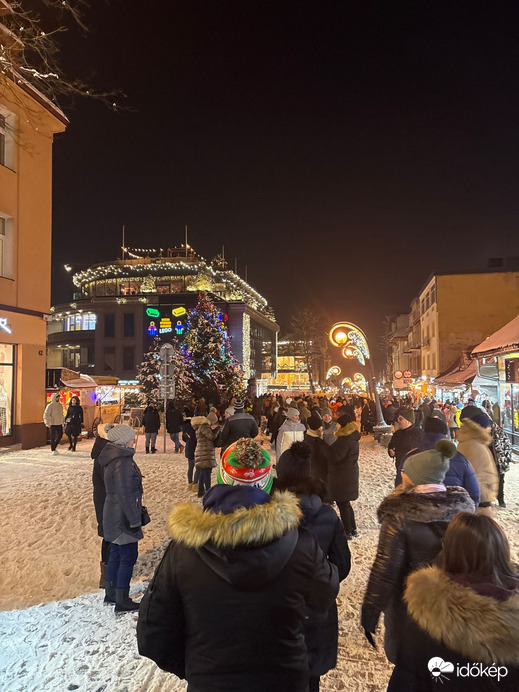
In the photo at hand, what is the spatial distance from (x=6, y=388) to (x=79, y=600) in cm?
1307

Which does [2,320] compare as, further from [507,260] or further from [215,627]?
[507,260]

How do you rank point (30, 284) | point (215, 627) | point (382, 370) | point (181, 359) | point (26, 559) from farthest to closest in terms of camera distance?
point (382, 370), point (181, 359), point (30, 284), point (26, 559), point (215, 627)

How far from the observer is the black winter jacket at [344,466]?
6707mm

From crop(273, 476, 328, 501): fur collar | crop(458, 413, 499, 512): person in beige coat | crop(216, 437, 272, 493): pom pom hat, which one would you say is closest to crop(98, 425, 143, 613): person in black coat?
crop(273, 476, 328, 501): fur collar

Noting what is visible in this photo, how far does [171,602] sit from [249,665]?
0.38 m

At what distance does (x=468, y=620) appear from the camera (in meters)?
1.72

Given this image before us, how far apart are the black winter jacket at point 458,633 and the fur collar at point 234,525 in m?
0.60

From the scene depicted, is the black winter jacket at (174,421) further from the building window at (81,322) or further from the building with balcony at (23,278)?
the building window at (81,322)

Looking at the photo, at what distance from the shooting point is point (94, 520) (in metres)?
7.72

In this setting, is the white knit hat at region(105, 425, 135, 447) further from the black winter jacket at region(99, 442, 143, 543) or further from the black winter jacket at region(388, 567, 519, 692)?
the black winter jacket at region(388, 567, 519, 692)

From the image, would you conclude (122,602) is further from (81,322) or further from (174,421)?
(81,322)

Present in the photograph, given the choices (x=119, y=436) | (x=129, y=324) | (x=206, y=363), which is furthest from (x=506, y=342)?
(x=129, y=324)

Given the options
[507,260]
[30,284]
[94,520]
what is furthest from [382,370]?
[94,520]

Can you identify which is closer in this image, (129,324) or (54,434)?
(54,434)
